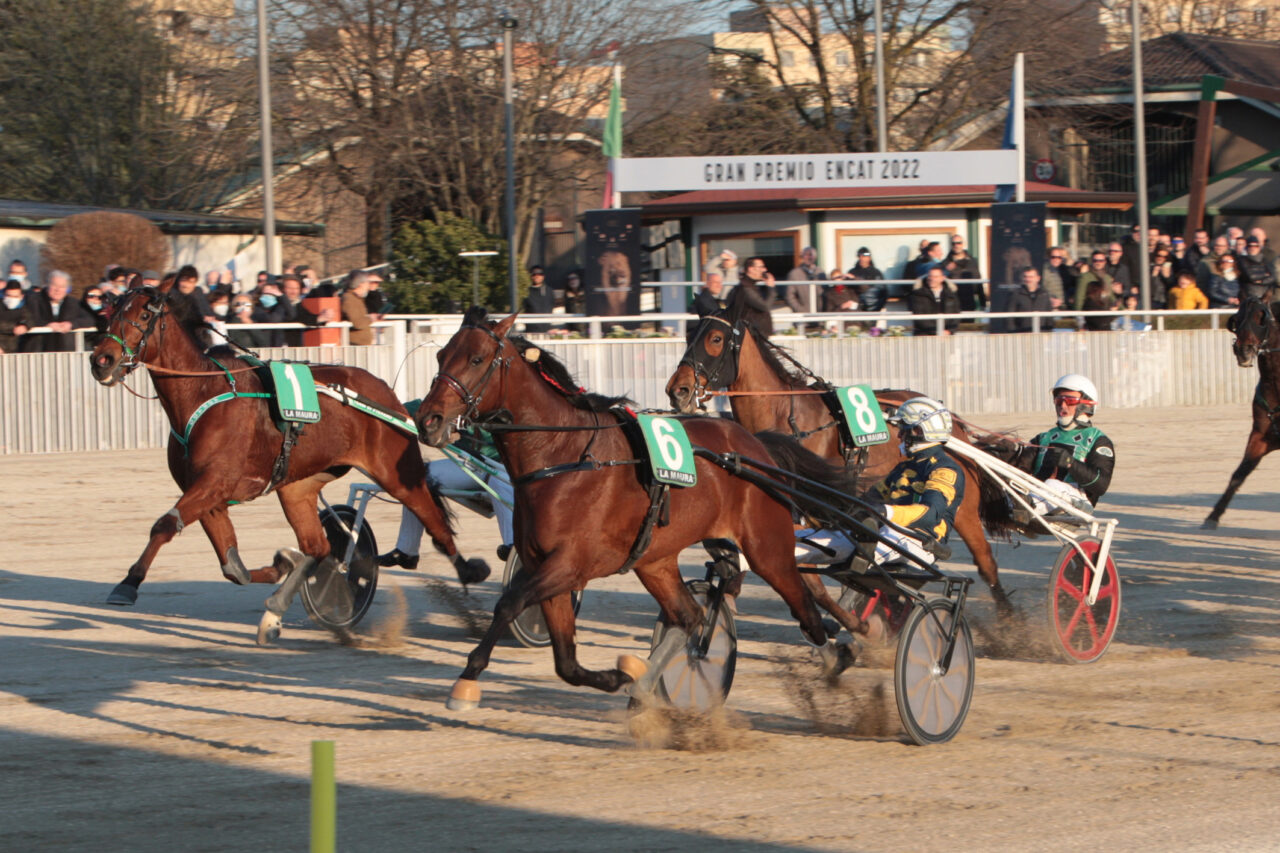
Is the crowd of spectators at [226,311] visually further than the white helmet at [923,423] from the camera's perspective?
Yes

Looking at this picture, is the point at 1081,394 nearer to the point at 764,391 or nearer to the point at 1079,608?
the point at 1079,608

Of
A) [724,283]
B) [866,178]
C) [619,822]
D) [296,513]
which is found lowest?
[619,822]

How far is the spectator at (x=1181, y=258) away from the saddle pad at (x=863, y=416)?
13613 mm

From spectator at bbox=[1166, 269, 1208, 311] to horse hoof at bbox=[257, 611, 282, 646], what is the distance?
14881mm

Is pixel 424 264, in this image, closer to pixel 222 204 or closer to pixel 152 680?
pixel 222 204

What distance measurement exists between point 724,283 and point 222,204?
17421 mm

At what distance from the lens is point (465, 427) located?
18.9 feet

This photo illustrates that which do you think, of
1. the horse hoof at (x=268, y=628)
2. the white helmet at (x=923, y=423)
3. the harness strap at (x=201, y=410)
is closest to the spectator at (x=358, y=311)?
the harness strap at (x=201, y=410)

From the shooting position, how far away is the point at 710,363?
850 centimetres

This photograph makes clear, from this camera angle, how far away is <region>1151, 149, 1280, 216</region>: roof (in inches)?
1194

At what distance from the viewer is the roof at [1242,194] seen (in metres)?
30.3

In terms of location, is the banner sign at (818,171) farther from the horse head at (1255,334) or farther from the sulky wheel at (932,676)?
the sulky wheel at (932,676)

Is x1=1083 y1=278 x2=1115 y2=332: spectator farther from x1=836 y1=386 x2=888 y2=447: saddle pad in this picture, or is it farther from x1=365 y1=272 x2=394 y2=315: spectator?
x1=836 y1=386 x2=888 y2=447: saddle pad

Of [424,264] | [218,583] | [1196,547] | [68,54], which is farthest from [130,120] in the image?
[1196,547]
